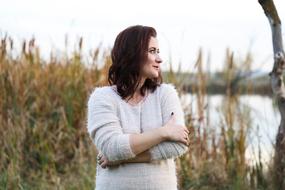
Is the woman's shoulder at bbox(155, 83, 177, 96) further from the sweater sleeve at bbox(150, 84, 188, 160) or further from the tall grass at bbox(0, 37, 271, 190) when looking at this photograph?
the tall grass at bbox(0, 37, 271, 190)

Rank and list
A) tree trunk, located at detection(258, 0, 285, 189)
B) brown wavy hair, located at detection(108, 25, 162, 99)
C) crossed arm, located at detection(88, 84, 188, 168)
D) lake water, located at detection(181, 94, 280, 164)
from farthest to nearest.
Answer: lake water, located at detection(181, 94, 280, 164)
tree trunk, located at detection(258, 0, 285, 189)
brown wavy hair, located at detection(108, 25, 162, 99)
crossed arm, located at detection(88, 84, 188, 168)

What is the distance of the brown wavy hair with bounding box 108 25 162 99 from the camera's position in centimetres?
239

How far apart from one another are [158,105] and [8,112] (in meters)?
3.27

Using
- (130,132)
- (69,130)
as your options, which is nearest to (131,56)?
(130,132)

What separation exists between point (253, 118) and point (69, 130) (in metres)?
1.66

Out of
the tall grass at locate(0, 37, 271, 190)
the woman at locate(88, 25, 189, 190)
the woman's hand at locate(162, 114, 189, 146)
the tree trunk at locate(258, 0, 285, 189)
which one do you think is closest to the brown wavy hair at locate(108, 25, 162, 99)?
the woman at locate(88, 25, 189, 190)

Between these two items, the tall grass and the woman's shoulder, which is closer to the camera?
the woman's shoulder

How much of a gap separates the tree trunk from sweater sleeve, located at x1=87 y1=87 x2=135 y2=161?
211 centimetres

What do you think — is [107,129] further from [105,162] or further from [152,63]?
[152,63]

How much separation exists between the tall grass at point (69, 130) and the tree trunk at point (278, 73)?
0.29 metres

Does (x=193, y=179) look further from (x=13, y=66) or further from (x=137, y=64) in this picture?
(x=137, y=64)

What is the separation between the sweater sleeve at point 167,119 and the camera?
7.57 feet

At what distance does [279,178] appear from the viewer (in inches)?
171

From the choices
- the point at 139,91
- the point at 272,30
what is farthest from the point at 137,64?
the point at 272,30
